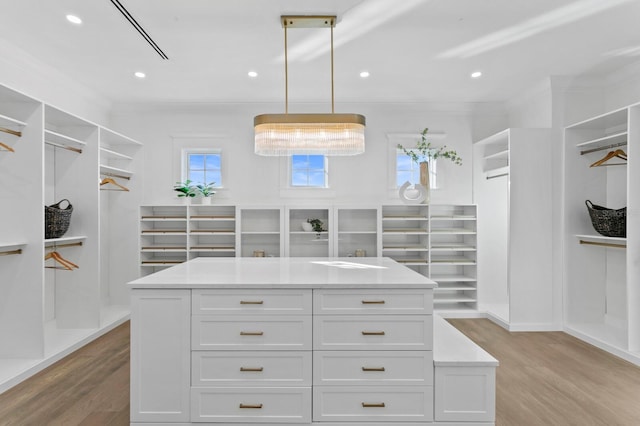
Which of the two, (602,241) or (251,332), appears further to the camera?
(602,241)

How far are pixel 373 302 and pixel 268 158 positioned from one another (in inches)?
138

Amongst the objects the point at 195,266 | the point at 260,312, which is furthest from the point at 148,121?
the point at 260,312

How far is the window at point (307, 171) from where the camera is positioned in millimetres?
5328

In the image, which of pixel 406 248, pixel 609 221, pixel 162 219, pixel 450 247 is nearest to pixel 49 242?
pixel 162 219

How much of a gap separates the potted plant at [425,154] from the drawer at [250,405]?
3384 millimetres

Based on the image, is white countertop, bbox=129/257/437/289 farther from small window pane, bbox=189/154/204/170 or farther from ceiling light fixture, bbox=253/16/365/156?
small window pane, bbox=189/154/204/170

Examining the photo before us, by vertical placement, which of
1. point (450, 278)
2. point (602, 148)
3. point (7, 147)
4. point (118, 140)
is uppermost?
point (118, 140)

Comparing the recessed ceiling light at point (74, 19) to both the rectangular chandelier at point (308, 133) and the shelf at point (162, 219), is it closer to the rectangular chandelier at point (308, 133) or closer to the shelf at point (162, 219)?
the rectangular chandelier at point (308, 133)

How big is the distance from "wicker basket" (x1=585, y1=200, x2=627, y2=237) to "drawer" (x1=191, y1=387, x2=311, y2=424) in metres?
Result: 3.35

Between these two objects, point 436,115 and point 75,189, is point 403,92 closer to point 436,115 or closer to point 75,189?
point 436,115

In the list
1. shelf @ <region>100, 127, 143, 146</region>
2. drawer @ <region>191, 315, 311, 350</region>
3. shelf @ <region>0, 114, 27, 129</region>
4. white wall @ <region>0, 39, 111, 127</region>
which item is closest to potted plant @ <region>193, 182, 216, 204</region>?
shelf @ <region>100, 127, 143, 146</region>

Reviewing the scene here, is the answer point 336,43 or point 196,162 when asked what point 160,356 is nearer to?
point 336,43

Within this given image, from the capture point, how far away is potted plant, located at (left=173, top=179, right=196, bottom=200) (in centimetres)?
495

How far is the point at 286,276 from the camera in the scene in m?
2.45
